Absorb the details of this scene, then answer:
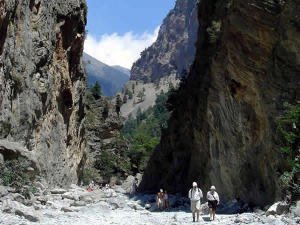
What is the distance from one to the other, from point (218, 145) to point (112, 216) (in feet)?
32.8

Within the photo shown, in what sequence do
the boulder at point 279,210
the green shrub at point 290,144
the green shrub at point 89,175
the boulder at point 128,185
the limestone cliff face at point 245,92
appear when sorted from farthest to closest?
1. the boulder at point 128,185
2. the green shrub at point 89,175
3. the limestone cliff face at point 245,92
4. the green shrub at point 290,144
5. the boulder at point 279,210

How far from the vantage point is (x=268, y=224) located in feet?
32.6

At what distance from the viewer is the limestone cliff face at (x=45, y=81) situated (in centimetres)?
1697

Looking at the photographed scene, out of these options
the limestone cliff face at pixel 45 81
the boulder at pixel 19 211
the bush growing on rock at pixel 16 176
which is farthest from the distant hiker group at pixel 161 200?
the boulder at pixel 19 211

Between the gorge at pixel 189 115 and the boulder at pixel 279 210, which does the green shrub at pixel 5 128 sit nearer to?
the gorge at pixel 189 115

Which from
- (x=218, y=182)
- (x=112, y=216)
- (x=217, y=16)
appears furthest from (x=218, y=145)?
(x=112, y=216)

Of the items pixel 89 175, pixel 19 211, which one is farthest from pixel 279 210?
pixel 89 175

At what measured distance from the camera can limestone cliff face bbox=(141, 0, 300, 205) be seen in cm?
1529

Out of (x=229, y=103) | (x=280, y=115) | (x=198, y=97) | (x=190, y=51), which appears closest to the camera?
(x=280, y=115)

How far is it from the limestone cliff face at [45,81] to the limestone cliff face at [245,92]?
9760 mm

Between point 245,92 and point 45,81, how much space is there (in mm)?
11641

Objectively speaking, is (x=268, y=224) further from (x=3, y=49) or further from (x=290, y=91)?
(x=3, y=49)

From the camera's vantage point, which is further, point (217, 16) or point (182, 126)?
point (182, 126)

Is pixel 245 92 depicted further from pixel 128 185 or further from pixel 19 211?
pixel 128 185
